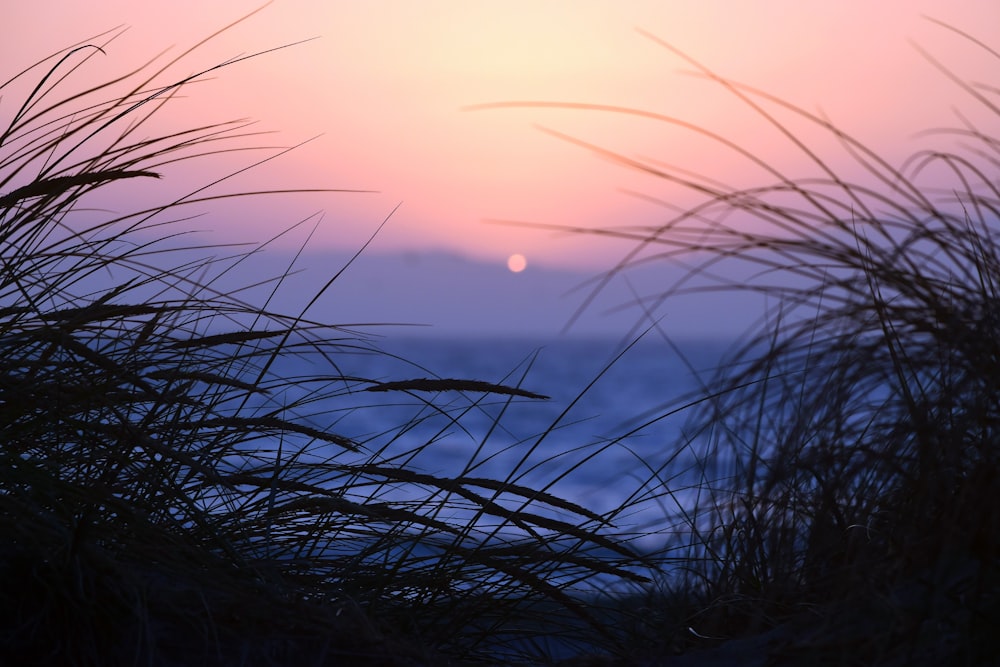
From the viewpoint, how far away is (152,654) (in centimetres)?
95

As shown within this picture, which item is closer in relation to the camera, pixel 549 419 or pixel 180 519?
pixel 180 519

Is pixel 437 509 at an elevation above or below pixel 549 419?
below

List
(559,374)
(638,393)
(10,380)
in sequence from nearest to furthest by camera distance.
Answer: (10,380) → (638,393) → (559,374)

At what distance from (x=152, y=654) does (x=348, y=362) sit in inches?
850

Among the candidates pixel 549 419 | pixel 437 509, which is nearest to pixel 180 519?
pixel 437 509

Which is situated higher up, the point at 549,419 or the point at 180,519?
the point at 549,419

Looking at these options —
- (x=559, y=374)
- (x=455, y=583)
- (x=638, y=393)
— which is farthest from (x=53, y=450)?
(x=559, y=374)

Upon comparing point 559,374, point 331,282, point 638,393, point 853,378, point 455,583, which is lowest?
point 455,583

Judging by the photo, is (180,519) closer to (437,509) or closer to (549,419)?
(437,509)

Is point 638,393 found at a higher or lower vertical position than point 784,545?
higher

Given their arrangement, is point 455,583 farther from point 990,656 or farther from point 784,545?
point 990,656

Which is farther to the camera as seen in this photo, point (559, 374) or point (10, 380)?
point (559, 374)

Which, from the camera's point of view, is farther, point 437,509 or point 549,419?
point 549,419

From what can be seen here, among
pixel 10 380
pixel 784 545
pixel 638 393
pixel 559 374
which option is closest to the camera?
pixel 10 380
